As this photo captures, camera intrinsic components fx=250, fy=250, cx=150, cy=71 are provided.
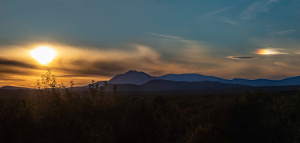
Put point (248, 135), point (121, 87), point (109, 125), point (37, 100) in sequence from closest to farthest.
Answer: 1. point (248, 135)
2. point (109, 125)
3. point (37, 100)
4. point (121, 87)

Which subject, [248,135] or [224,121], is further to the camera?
[224,121]

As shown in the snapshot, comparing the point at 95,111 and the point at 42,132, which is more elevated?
the point at 95,111

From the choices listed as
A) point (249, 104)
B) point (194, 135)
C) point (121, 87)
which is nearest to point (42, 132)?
point (194, 135)

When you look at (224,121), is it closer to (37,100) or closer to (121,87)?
(37,100)

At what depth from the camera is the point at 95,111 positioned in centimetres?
1452

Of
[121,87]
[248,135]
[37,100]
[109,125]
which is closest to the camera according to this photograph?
[248,135]

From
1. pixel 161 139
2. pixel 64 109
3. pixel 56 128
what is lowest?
pixel 161 139

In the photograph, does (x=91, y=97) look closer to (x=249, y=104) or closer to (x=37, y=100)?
(x=37, y=100)

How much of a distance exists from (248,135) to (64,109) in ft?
32.9

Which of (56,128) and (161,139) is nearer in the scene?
(56,128)

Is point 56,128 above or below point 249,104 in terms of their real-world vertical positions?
below

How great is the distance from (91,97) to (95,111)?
118 cm

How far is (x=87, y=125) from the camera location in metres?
Answer: 13.2

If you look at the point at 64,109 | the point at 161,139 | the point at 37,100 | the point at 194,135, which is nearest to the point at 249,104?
the point at 194,135
